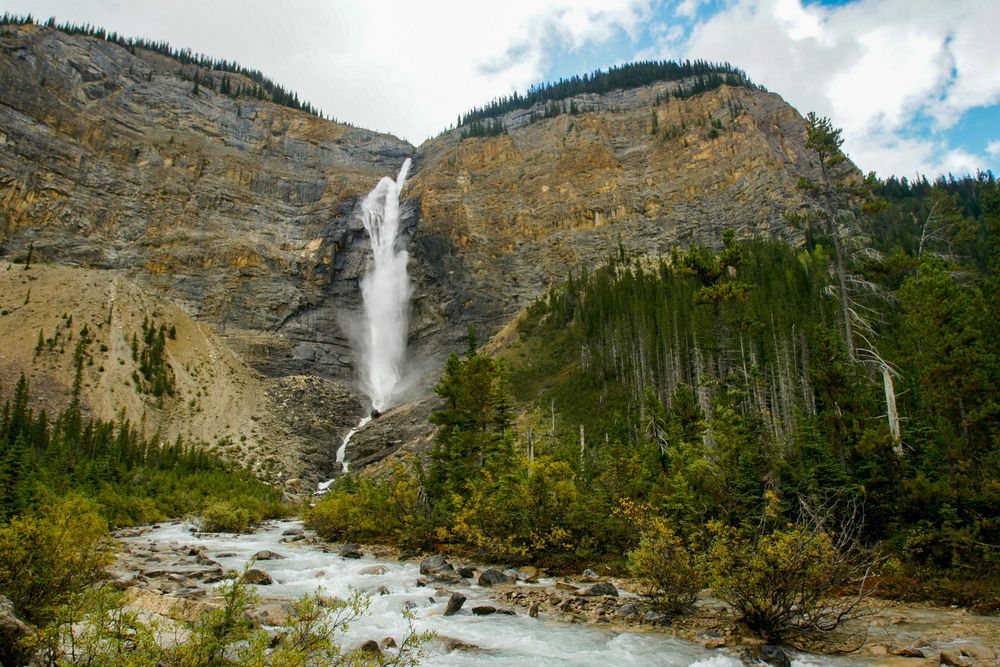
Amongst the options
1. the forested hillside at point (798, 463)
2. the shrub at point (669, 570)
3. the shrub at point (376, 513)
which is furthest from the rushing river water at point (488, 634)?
the shrub at point (376, 513)

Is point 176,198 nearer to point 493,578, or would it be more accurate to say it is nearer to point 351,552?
point 351,552

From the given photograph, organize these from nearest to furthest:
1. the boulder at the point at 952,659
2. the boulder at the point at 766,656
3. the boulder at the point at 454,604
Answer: the boulder at the point at 952,659 → the boulder at the point at 766,656 → the boulder at the point at 454,604

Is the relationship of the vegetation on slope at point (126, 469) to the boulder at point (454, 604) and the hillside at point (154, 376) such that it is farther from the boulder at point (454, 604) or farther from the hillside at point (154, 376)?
the boulder at point (454, 604)

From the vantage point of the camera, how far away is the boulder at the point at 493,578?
1788 centimetres

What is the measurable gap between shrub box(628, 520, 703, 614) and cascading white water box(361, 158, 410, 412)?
71.2 m

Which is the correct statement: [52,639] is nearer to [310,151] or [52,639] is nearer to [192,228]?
[192,228]

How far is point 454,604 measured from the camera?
47.2 feet

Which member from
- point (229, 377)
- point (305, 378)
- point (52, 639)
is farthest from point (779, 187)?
point (52, 639)

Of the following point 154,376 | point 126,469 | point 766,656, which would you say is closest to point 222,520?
point 126,469

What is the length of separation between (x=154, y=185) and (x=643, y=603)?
335 feet

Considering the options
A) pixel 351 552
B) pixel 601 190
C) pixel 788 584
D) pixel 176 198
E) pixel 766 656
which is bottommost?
pixel 351 552

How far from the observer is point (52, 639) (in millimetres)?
6508

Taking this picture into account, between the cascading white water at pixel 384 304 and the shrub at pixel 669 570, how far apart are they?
71.2 meters

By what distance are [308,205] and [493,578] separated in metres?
100
